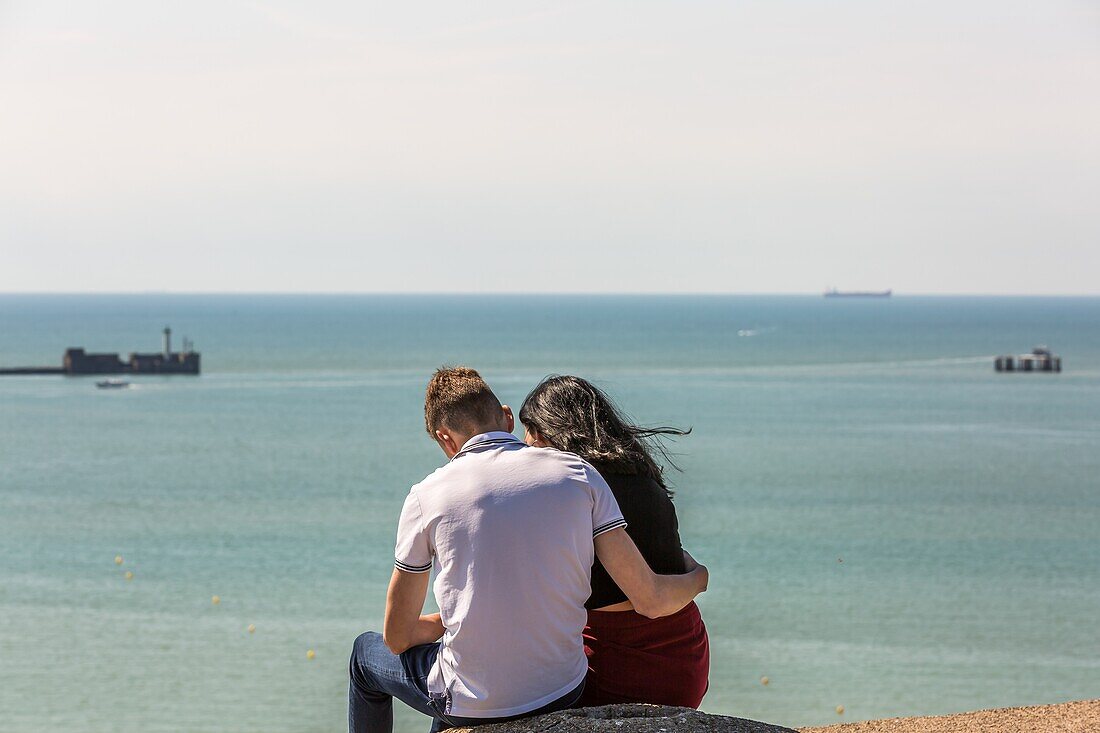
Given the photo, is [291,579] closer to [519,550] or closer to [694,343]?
[519,550]

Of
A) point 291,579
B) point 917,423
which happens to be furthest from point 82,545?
point 917,423

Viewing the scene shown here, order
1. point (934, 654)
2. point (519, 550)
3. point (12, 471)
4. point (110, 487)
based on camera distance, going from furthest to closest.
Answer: point (12, 471) < point (110, 487) < point (934, 654) < point (519, 550)

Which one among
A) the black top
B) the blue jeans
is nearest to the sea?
the black top

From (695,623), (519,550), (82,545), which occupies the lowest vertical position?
(82,545)

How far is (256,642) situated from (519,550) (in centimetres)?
1821

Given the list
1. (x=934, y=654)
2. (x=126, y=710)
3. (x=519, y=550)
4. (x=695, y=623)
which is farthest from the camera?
(x=934, y=654)

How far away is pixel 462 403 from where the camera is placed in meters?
3.55

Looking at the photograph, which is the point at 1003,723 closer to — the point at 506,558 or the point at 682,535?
the point at 506,558

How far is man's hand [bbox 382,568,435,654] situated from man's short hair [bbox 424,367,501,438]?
432 mm

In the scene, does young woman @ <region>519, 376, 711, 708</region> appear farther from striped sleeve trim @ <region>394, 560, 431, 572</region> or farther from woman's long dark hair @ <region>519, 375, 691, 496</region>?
striped sleeve trim @ <region>394, 560, 431, 572</region>

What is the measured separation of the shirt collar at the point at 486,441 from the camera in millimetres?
3512

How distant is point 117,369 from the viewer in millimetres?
82000

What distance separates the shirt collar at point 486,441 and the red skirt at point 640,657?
2.21 feet

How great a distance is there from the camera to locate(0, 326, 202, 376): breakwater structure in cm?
8106
